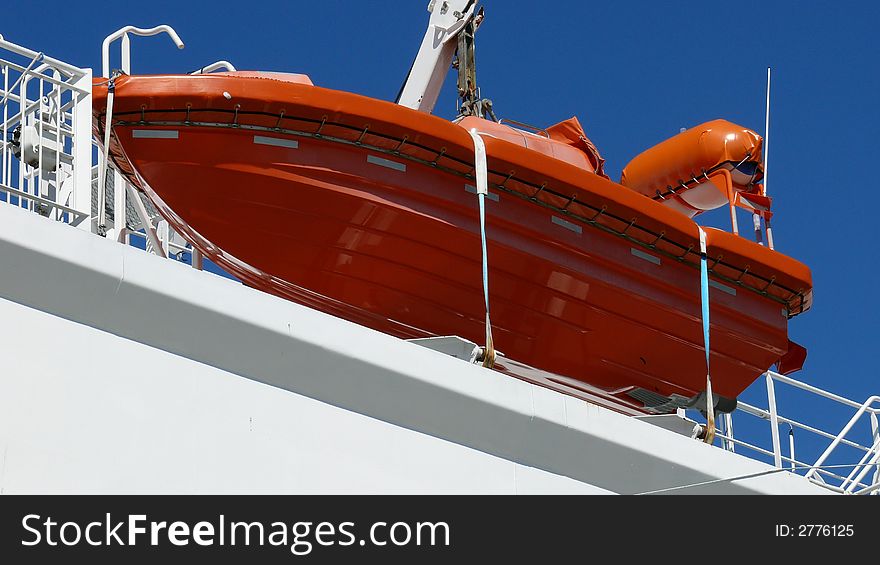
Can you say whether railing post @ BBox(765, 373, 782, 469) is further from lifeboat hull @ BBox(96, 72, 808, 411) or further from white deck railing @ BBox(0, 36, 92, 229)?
white deck railing @ BBox(0, 36, 92, 229)

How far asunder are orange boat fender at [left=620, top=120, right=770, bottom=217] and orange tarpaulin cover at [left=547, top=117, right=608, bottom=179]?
529 millimetres

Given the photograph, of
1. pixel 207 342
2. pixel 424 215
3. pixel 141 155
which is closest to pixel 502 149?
pixel 424 215

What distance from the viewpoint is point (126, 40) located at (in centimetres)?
622

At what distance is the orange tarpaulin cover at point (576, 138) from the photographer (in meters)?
7.64

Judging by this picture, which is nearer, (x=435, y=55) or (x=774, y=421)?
(x=774, y=421)

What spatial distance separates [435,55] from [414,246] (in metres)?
2.45

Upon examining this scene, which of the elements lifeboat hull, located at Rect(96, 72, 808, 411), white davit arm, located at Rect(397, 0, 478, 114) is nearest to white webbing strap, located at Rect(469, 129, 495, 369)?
lifeboat hull, located at Rect(96, 72, 808, 411)

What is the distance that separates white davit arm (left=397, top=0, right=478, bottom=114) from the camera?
8312 mm

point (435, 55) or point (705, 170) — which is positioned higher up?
point (435, 55)

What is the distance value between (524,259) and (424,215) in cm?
55

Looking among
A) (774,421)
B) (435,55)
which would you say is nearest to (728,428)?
(774,421)

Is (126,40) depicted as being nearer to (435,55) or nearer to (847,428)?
(435,55)

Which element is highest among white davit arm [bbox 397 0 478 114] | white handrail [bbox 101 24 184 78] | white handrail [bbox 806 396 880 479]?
white davit arm [bbox 397 0 478 114]
